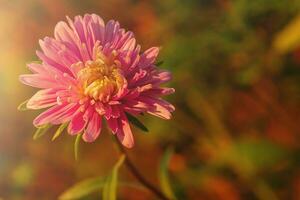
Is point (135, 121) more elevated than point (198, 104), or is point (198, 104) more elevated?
point (198, 104)

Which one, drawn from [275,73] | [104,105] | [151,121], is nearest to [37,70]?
[104,105]

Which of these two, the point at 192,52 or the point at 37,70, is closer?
the point at 37,70

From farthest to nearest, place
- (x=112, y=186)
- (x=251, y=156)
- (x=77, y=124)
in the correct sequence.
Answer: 1. (x=251, y=156)
2. (x=112, y=186)
3. (x=77, y=124)

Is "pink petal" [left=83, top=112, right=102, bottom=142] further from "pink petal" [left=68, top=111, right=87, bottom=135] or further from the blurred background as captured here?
the blurred background

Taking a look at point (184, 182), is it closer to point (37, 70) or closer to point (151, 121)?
point (151, 121)

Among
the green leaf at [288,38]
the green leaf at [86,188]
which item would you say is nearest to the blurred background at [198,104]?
the green leaf at [288,38]

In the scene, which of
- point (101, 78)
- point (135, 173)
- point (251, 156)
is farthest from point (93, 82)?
point (251, 156)

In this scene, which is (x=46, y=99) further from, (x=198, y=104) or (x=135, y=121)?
(x=198, y=104)
